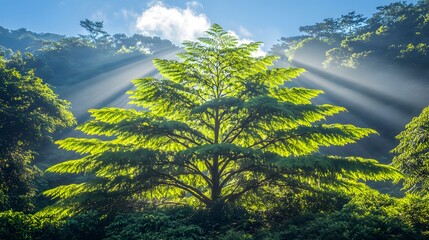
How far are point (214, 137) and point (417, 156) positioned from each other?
8554mm

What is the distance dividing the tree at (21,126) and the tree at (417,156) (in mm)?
18404

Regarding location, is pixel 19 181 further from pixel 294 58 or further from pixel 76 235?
pixel 294 58

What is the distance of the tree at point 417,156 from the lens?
11463mm

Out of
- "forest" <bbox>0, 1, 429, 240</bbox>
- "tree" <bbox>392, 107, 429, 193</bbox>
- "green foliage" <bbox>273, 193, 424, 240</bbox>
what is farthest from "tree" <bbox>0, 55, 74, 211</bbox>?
"tree" <bbox>392, 107, 429, 193</bbox>

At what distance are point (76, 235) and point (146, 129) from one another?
3875mm

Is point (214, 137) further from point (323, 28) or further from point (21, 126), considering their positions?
point (323, 28)

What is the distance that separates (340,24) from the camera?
69000 millimetres

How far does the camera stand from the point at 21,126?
18.3m

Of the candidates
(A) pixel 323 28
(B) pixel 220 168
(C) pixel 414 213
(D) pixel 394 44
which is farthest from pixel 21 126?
(A) pixel 323 28

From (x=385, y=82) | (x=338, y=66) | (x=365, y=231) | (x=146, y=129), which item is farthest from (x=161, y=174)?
(x=338, y=66)

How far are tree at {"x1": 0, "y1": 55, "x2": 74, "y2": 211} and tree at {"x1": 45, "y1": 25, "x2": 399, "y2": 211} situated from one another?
8.21 metres

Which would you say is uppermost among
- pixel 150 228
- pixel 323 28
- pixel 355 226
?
pixel 323 28

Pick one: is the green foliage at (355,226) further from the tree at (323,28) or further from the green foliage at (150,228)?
the tree at (323,28)

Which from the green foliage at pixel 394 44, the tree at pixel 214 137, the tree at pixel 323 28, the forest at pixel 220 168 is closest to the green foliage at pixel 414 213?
the forest at pixel 220 168
